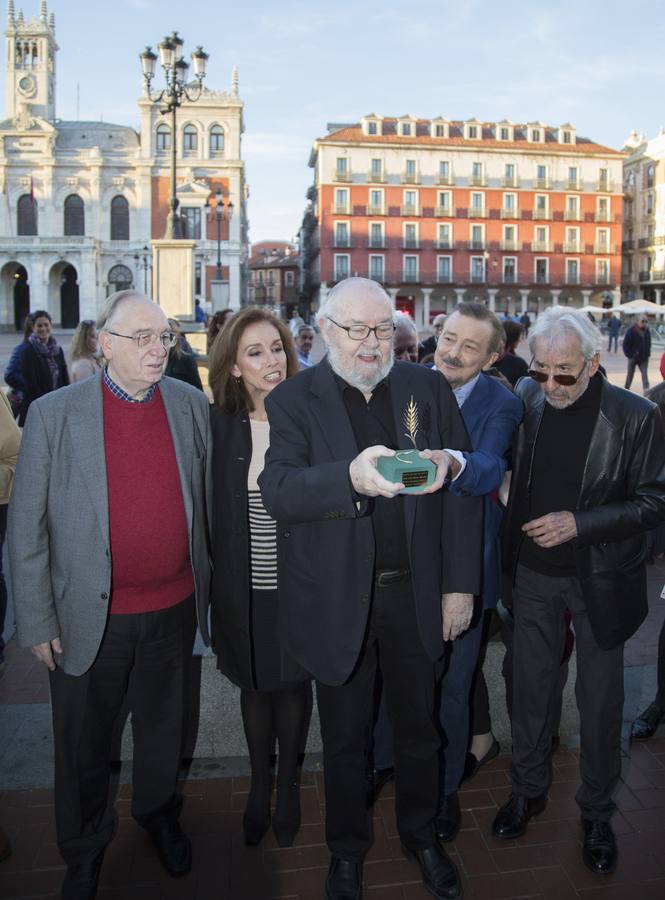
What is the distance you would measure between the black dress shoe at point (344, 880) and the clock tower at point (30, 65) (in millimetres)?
60992

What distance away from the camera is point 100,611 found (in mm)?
2477

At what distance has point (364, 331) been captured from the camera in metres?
2.30

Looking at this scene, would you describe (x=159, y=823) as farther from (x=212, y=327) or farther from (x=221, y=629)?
(x=212, y=327)

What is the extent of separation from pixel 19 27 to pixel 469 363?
63.9 m

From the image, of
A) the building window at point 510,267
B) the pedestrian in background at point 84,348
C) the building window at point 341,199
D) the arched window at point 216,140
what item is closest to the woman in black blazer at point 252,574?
the pedestrian in background at point 84,348

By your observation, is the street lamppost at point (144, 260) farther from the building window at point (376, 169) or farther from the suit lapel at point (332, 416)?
the suit lapel at point (332, 416)

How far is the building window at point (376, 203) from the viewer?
165 feet

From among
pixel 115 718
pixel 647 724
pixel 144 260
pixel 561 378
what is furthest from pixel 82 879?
pixel 144 260

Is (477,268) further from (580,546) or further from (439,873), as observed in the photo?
(439,873)

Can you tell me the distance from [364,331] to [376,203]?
51.0 m

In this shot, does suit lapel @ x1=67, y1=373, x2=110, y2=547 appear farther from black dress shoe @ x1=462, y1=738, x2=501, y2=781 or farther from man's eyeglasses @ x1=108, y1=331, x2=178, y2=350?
black dress shoe @ x1=462, y1=738, x2=501, y2=781

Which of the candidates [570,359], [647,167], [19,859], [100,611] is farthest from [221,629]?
[647,167]

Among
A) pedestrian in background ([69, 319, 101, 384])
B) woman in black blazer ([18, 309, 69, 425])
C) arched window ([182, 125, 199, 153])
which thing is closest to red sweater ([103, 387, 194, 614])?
pedestrian in background ([69, 319, 101, 384])

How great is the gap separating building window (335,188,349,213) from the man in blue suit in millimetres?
49717
